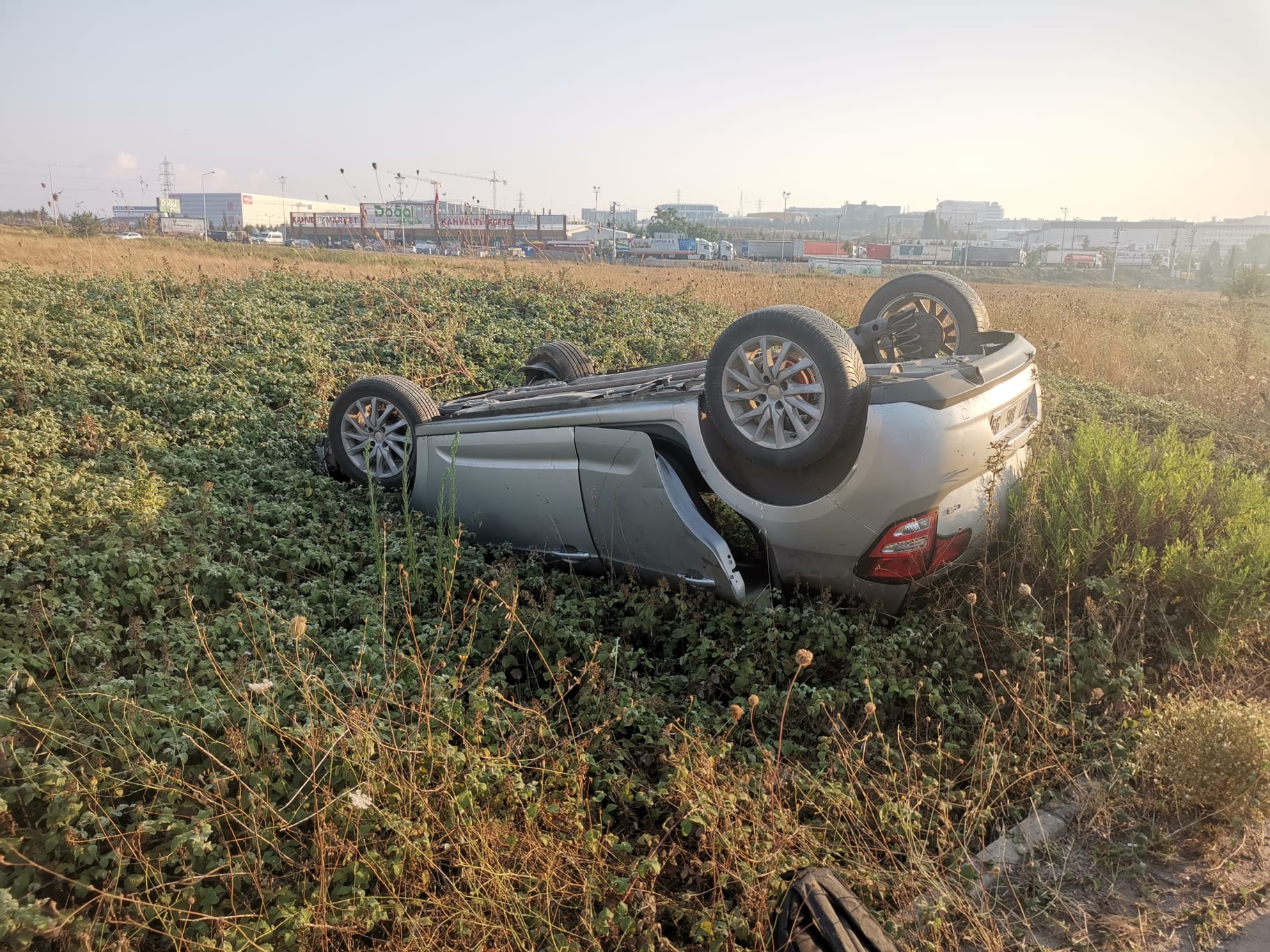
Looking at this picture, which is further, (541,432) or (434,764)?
(541,432)

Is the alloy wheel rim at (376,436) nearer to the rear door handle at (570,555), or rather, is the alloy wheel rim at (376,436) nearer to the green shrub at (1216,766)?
the rear door handle at (570,555)

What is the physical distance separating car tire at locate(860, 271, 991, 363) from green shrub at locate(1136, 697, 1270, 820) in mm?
2659

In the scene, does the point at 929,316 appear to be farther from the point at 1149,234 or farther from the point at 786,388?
the point at 1149,234

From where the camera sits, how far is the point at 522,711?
3.12 meters

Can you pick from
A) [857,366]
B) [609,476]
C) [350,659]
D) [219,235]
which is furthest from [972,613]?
[219,235]

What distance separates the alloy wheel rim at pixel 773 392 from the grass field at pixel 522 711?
0.89m

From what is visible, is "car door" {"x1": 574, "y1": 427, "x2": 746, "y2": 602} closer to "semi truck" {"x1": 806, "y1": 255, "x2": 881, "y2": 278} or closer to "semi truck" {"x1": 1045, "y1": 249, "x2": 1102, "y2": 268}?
"semi truck" {"x1": 806, "y1": 255, "x2": 881, "y2": 278}

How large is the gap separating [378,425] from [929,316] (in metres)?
3.83

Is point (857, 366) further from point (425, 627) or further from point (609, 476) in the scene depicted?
point (425, 627)

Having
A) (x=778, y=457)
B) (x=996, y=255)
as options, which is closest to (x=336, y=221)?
(x=778, y=457)

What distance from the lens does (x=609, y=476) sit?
437 cm

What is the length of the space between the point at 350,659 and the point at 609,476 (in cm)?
160

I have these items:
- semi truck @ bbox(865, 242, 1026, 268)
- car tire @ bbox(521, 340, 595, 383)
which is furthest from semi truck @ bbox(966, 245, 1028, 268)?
car tire @ bbox(521, 340, 595, 383)

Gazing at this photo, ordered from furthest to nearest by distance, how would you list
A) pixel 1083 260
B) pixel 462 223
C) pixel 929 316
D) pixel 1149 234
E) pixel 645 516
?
pixel 1149 234 < pixel 1083 260 < pixel 462 223 < pixel 929 316 < pixel 645 516
